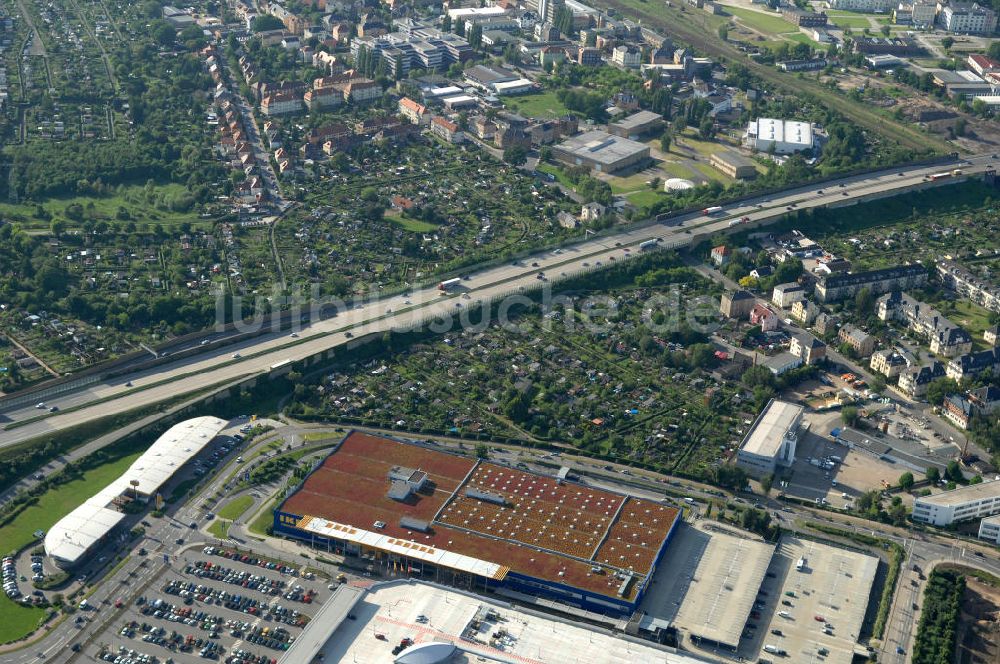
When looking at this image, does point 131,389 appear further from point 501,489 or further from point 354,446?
point 501,489

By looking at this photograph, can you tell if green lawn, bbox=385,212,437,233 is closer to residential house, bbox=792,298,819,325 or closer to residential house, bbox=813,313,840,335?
residential house, bbox=792,298,819,325

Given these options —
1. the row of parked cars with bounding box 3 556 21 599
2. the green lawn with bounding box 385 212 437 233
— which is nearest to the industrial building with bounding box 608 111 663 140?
the green lawn with bounding box 385 212 437 233

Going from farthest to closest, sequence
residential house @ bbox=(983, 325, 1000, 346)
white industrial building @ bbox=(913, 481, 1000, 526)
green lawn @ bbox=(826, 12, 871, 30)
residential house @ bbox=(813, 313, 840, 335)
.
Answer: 1. green lawn @ bbox=(826, 12, 871, 30)
2. residential house @ bbox=(813, 313, 840, 335)
3. residential house @ bbox=(983, 325, 1000, 346)
4. white industrial building @ bbox=(913, 481, 1000, 526)

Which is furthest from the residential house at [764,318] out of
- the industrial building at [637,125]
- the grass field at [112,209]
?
the grass field at [112,209]

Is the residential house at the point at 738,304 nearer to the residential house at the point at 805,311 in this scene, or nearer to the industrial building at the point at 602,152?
the residential house at the point at 805,311

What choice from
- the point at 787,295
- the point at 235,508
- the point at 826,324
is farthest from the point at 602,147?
the point at 235,508

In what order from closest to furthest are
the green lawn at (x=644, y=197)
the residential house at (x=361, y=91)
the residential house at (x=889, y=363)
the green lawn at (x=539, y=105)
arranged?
the residential house at (x=889, y=363) < the green lawn at (x=644, y=197) < the green lawn at (x=539, y=105) < the residential house at (x=361, y=91)
